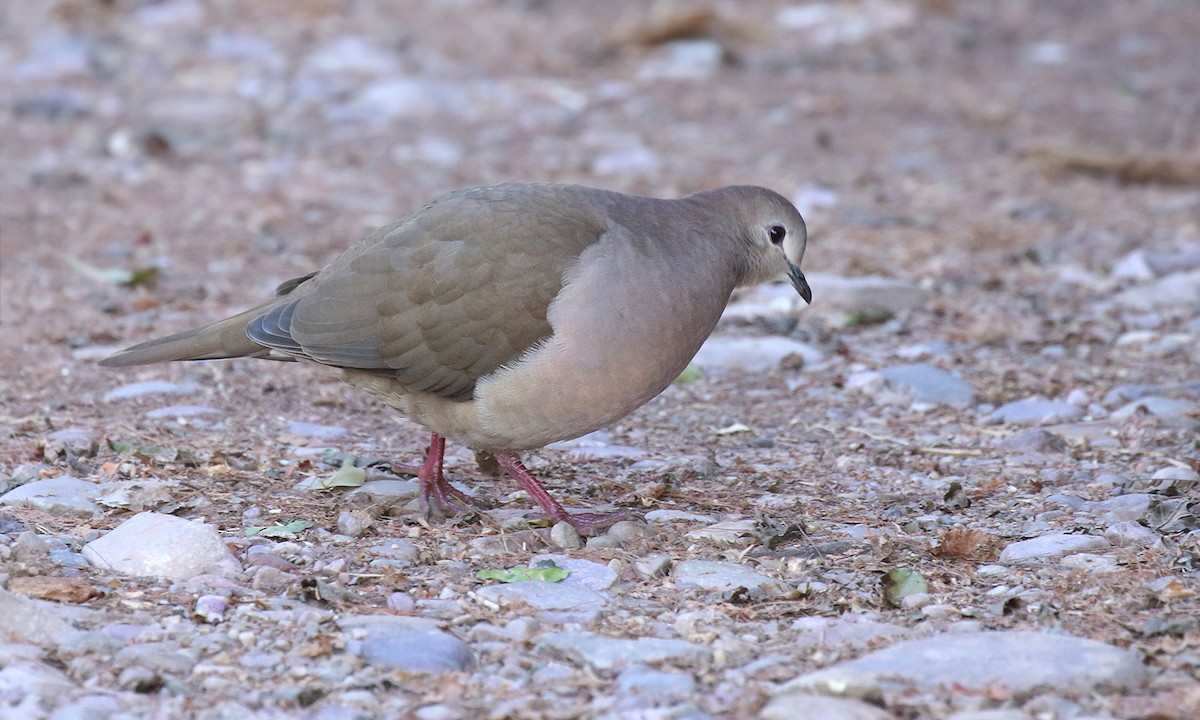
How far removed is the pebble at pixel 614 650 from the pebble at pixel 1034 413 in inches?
104

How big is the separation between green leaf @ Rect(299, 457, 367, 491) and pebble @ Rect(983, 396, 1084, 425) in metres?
2.42

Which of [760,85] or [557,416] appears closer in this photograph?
[557,416]

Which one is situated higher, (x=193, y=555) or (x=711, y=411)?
(x=193, y=555)

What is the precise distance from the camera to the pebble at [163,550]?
3955 mm

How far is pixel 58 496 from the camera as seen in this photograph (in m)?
4.48

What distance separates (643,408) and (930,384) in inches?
46.6

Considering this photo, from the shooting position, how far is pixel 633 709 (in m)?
3.17

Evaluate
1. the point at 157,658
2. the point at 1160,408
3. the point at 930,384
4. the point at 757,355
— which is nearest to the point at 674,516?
the point at 157,658

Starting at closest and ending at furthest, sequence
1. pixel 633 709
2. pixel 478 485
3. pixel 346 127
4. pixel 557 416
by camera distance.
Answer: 1. pixel 633 709
2. pixel 557 416
3. pixel 478 485
4. pixel 346 127

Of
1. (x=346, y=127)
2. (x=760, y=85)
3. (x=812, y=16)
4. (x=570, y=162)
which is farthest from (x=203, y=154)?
(x=812, y=16)

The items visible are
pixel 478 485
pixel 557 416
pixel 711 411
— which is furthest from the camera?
pixel 711 411

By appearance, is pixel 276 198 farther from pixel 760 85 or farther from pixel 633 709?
pixel 633 709

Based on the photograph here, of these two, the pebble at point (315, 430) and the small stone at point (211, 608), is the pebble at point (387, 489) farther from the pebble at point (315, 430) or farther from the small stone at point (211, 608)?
the small stone at point (211, 608)

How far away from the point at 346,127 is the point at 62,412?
5125 mm
